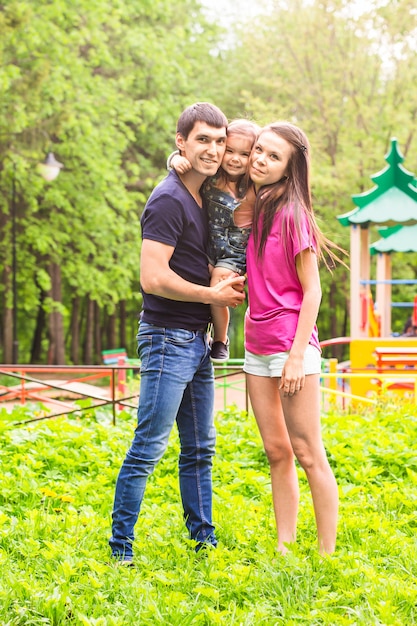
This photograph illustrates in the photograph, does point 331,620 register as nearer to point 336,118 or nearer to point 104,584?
point 104,584

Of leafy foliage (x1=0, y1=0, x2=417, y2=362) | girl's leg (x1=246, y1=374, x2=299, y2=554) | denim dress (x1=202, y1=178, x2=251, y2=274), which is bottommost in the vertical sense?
girl's leg (x1=246, y1=374, x2=299, y2=554)

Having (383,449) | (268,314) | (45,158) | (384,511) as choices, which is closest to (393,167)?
(45,158)

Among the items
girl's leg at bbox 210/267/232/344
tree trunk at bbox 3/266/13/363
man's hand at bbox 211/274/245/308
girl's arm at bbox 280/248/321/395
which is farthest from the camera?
tree trunk at bbox 3/266/13/363

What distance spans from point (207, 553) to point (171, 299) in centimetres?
120

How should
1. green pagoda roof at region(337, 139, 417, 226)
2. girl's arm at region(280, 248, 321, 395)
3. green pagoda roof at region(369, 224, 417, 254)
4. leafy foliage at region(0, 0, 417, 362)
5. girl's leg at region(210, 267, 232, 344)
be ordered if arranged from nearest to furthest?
girl's arm at region(280, 248, 321, 395) < girl's leg at region(210, 267, 232, 344) < green pagoda roof at region(337, 139, 417, 226) < green pagoda roof at region(369, 224, 417, 254) < leafy foliage at region(0, 0, 417, 362)

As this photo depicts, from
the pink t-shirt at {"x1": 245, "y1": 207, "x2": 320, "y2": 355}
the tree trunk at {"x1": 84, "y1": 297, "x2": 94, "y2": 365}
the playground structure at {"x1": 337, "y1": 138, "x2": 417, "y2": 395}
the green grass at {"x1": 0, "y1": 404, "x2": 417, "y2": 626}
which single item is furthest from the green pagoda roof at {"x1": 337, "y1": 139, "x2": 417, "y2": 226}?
the tree trunk at {"x1": 84, "y1": 297, "x2": 94, "y2": 365}

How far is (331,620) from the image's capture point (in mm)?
2961

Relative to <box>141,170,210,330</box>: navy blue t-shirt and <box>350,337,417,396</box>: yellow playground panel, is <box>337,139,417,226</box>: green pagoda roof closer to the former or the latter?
<box>350,337,417,396</box>: yellow playground panel

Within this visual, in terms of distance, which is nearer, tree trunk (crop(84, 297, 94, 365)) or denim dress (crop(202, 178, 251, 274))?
denim dress (crop(202, 178, 251, 274))

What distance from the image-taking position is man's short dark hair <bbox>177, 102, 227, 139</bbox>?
3520 millimetres

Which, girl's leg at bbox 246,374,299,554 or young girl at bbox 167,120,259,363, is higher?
young girl at bbox 167,120,259,363

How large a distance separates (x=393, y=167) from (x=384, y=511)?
994 centimetres

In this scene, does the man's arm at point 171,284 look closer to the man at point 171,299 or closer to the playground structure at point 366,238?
the man at point 171,299

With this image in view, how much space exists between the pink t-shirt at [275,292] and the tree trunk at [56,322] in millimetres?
17734
